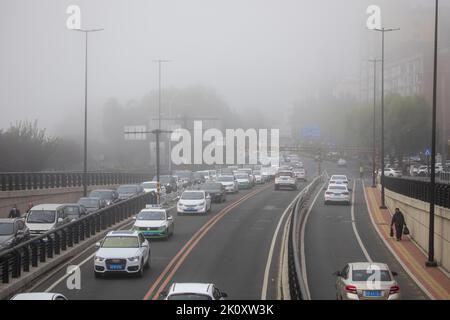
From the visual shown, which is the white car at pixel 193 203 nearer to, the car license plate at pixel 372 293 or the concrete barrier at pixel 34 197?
the concrete barrier at pixel 34 197

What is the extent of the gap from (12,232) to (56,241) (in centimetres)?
170

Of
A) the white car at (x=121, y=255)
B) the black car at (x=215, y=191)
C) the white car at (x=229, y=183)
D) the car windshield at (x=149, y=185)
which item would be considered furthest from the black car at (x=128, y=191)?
the white car at (x=121, y=255)

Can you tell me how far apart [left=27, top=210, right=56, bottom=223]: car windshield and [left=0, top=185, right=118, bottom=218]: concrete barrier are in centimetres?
998

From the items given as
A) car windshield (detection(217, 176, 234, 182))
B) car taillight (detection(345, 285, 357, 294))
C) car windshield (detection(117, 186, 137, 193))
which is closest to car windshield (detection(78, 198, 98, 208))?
car windshield (detection(117, 186, 137, 193))

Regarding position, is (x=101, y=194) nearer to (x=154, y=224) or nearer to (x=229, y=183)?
(x=154, y=224)

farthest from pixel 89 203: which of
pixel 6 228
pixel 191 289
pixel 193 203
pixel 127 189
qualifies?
pixel 191 289

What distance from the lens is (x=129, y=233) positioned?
2803 cm

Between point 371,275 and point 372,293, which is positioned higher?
point 371,275

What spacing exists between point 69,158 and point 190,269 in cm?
6122

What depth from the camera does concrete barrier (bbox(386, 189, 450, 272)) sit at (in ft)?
102

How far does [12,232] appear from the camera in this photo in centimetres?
3042

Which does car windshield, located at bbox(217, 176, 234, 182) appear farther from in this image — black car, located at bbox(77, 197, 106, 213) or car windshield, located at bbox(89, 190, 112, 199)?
black car, located at bbox(77, 197, 106, 213)

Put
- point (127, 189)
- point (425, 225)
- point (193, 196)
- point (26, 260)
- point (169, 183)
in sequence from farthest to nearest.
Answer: point (169, 183) < point (127, 189) < point (193, 196) < point (425, 225) < point (26, 260)

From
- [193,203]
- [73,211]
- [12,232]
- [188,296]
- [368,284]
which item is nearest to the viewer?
[188,296]
